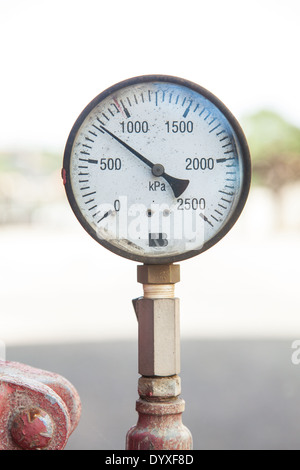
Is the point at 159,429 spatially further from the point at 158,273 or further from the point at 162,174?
the point at 162,174

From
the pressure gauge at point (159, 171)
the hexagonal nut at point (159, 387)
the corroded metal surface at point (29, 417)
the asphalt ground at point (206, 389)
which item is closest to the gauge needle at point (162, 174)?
the pressure gauge at point (159, 171)

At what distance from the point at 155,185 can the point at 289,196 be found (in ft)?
113

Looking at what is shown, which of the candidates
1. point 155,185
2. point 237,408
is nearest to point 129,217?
point 155,185

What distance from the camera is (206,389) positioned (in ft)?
16.7

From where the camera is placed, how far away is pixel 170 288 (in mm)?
2262

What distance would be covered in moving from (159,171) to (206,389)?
3088 millimetres

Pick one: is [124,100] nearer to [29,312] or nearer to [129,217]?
[129,217]

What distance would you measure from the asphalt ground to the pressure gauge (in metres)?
1.91

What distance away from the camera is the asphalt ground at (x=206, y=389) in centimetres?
408

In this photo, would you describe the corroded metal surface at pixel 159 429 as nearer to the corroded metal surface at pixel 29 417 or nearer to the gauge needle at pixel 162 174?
the corroded metal surface at pixel 29 417

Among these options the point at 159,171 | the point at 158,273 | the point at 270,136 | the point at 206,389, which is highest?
the point at 270,136

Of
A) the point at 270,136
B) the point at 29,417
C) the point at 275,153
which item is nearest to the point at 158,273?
the point at 29,417

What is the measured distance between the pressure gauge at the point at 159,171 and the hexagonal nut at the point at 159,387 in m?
0.34

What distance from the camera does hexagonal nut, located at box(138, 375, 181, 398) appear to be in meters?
2.21
